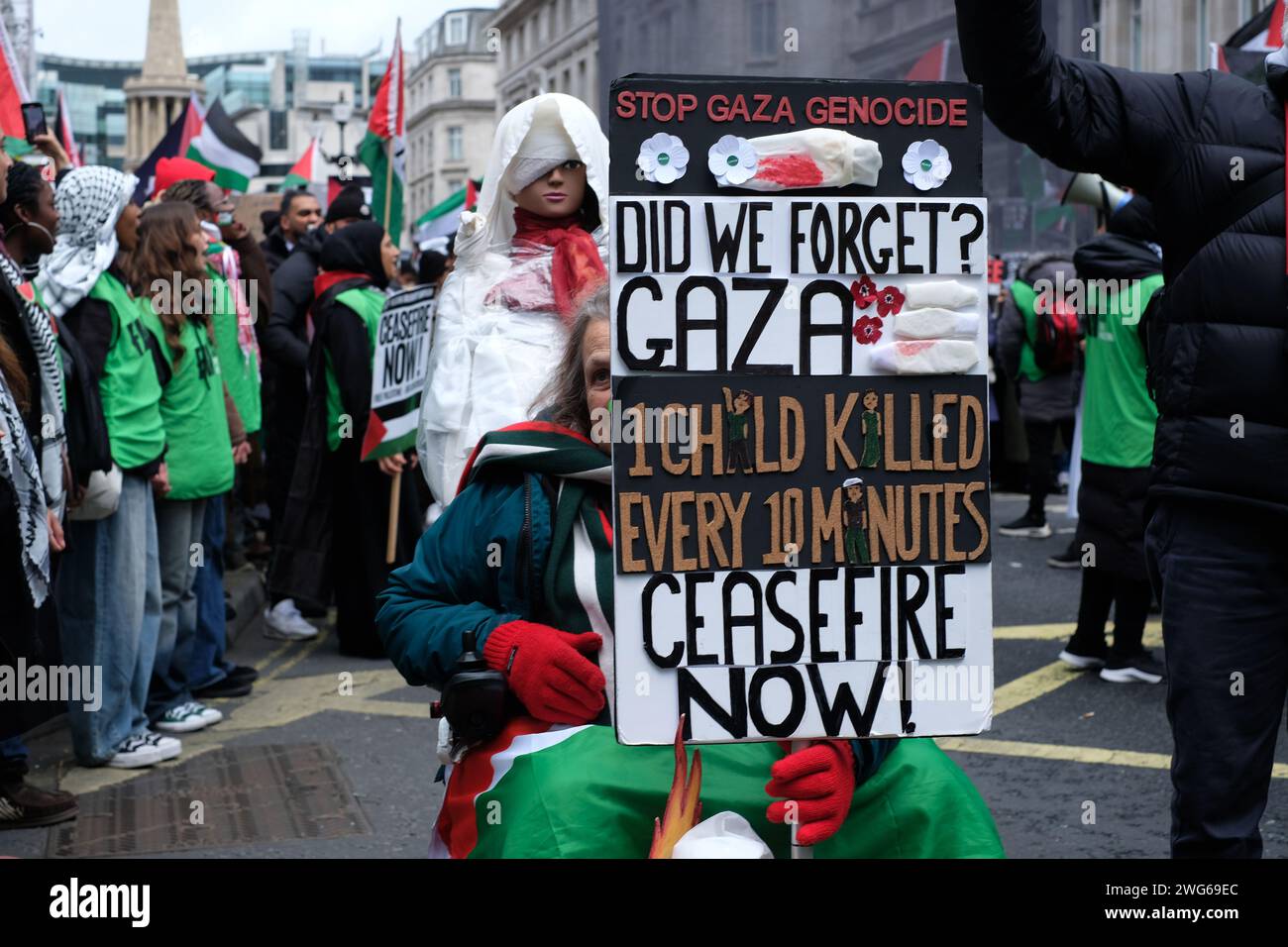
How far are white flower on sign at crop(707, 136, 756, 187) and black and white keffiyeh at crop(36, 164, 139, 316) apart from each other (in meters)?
3.78

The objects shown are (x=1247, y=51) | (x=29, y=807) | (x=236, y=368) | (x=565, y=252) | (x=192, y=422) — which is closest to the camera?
(x=565, y=252)

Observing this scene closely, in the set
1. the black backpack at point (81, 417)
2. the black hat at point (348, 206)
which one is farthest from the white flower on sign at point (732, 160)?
the black hat at point (348, 206)

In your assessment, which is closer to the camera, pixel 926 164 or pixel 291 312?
pixel 926 164

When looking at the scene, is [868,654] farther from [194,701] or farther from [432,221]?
[432,221]

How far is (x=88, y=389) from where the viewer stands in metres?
5.36

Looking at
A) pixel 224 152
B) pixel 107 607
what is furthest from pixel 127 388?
pixel 224 152

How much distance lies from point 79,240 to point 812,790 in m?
4.17

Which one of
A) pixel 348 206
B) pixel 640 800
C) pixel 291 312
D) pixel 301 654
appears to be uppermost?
pixel 348 206

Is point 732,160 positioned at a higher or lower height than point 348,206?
lower

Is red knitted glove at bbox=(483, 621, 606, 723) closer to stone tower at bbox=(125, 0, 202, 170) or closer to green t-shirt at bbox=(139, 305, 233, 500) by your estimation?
green t-shirt at bbox=(139, 305, 233, 500)

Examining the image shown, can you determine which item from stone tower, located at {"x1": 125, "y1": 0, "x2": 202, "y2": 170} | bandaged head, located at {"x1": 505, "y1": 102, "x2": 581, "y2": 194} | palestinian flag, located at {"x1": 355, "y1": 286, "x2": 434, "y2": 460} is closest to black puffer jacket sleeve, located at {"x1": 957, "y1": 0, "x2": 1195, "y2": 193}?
bandaged head, located at {"x1": 505, "y1": 102, "x2": 581, "y2": 194}

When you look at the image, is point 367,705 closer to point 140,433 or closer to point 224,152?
point 140,433

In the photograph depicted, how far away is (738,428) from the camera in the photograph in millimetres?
→ 2521

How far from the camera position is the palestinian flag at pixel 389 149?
30.4ft
